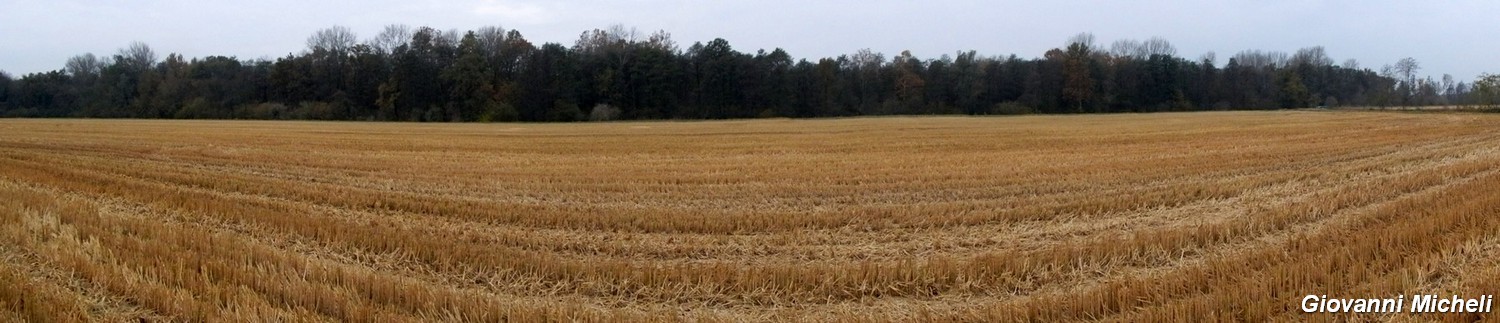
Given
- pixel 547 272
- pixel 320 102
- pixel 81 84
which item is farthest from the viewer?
pixel 81 84

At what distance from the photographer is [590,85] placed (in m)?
76.9

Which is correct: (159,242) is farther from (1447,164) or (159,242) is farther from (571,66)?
(571,66)

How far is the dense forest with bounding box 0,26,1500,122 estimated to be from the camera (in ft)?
238

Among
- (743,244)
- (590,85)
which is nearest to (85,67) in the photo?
(590,85)

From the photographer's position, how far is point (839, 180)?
12.5 meters

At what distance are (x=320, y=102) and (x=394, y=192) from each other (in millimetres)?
73416

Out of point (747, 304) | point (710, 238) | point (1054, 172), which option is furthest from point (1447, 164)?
point (747, 304)
